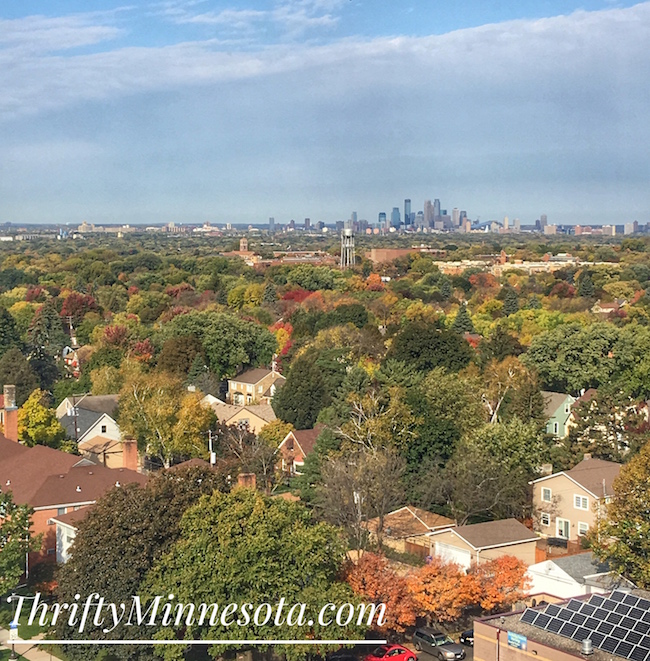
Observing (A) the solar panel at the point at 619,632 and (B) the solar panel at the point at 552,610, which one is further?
(B) the solar panel at the point at 552,610

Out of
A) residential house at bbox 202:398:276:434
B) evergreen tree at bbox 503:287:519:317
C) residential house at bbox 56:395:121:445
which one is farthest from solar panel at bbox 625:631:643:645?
evergreen tree at bbox 503:287:519:317

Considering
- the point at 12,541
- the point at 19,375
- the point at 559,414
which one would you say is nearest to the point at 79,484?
the point at 12,541

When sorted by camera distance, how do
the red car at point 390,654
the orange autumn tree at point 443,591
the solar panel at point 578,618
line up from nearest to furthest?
the solar panel at point 578,618
the red car at point 390,654
the orange autumn tree at point 443,591

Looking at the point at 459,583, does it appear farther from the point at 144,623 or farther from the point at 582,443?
the point at 582,443

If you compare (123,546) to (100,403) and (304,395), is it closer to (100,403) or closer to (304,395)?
(304,395)

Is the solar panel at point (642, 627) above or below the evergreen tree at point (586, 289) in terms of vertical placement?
above

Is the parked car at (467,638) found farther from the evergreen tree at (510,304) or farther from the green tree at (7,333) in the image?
the evergreen tree at (510,304)

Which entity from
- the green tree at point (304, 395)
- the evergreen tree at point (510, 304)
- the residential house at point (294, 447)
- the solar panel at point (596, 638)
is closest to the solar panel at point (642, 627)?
the solar panel at point (596, 638)
